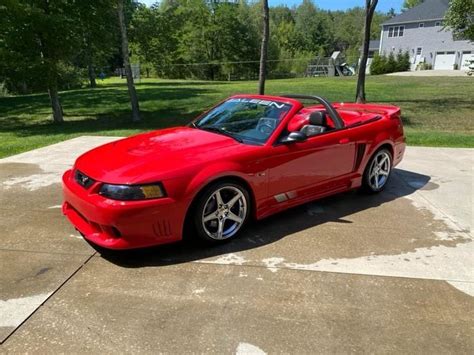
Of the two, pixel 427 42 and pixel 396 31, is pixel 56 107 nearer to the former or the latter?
pixel 427 42

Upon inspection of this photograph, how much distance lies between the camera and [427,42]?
48219 mm

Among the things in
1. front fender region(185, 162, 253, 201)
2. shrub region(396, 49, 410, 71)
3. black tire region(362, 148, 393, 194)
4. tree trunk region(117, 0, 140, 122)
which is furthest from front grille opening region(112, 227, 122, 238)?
shrub region(396, 49, 410, 71)

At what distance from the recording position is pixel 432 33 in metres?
47.6

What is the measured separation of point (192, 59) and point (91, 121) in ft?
145

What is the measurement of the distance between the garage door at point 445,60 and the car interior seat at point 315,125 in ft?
160

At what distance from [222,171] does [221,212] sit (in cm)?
40

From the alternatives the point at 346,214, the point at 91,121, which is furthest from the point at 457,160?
the point at 91,121

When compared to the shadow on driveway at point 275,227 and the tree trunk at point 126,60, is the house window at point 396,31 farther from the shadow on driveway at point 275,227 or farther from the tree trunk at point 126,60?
the shadow on driveway at point 275,227

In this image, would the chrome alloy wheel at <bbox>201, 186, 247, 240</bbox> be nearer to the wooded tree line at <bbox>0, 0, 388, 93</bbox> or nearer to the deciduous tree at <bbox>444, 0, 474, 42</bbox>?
the wooded tree line at <bbox>0, 0, 388, 93</bbox>

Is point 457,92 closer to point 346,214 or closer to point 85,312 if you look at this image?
point 346,214

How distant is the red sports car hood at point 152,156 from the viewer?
3.49m

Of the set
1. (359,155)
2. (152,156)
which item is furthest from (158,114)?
(152,156)

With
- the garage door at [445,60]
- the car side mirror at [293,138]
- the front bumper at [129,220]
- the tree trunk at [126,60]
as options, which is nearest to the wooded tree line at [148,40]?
the tree trunk at [126,60]

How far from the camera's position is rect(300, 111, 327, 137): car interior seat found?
14.9 ft
